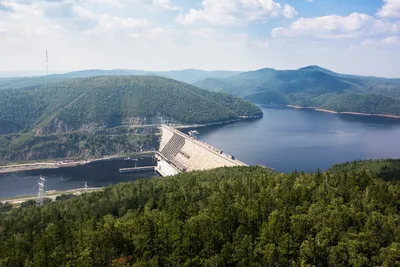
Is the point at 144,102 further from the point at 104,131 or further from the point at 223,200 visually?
the point at 223,200

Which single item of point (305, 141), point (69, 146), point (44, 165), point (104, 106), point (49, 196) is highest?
point (104, 106)

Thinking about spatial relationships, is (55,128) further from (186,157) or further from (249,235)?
(249,235)

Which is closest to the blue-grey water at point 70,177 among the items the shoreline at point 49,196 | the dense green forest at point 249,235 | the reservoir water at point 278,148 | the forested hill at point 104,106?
the reservoir water at point 278,148

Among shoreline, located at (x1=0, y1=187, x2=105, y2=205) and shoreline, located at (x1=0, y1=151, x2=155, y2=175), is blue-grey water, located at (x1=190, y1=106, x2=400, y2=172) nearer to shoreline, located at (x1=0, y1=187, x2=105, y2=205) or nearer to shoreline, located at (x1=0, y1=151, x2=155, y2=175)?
shoreline, located at (x1=0, y1=151, x2=155, y2=175)

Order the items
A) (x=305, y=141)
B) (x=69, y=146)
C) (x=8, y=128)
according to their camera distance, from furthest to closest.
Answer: (x=8, y=128)
(x=305, y=141)
(x=69, y=146)

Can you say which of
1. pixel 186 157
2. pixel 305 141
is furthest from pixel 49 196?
pixel 305 141

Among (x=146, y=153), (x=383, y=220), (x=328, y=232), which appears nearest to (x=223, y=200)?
(x=328, y=232)
